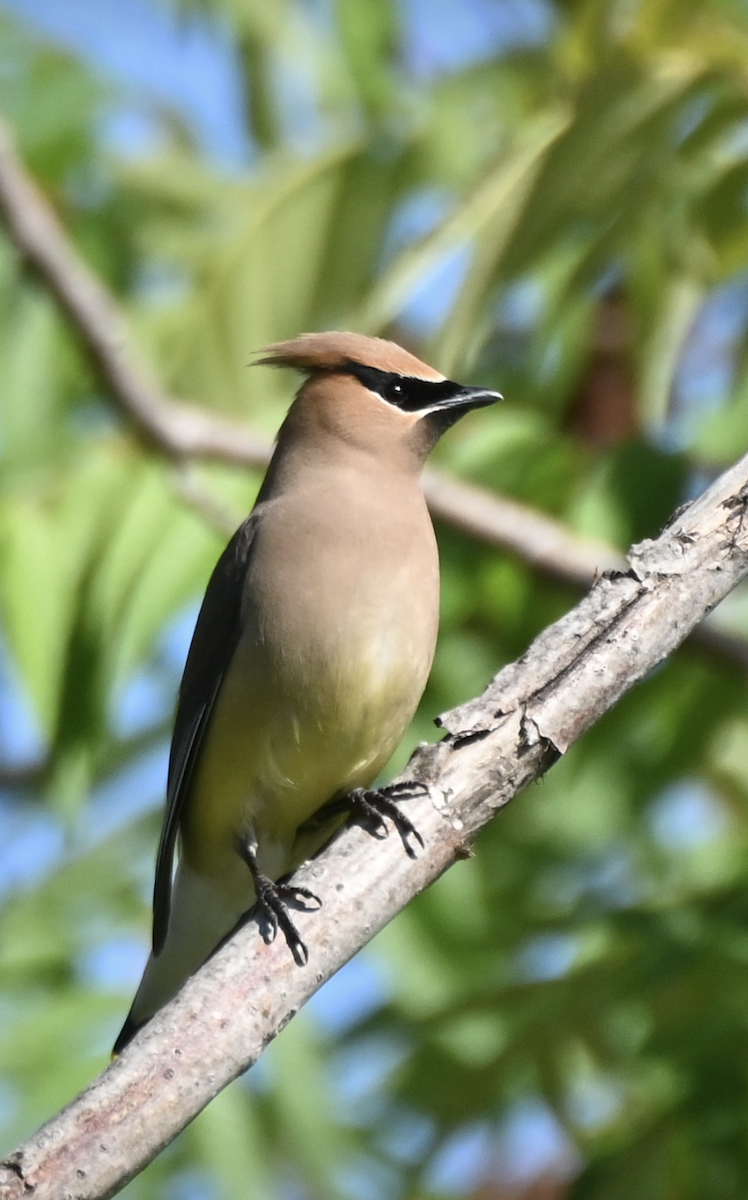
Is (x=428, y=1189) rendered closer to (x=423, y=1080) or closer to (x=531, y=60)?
(x=423, y=1080)

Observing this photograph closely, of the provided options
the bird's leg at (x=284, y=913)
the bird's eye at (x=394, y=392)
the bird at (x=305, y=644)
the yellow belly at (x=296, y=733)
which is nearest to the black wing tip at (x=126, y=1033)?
the bird at (x=305, y=644)

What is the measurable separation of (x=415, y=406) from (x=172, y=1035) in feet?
7.69

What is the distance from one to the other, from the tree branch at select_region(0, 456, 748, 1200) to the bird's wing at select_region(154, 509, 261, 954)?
119 centimetres

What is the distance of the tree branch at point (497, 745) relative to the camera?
11.0ft

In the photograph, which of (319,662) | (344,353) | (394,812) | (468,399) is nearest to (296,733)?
(319,662)

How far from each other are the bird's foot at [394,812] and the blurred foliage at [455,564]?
803 mm

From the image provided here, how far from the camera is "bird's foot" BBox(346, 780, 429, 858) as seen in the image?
3480mm

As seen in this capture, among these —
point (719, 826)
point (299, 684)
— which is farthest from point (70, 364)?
point (719, 826)

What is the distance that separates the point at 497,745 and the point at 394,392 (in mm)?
1844

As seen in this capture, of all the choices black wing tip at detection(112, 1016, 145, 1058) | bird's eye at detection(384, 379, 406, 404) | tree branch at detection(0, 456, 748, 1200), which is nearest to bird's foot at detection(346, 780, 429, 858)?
tree branch at detection(0, 456, 748, 1200)

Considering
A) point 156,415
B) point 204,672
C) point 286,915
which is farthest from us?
point 156,415

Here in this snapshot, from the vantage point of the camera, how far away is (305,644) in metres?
4.46

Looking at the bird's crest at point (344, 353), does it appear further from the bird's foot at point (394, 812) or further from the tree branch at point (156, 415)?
the bird's foot at point (394, 812)

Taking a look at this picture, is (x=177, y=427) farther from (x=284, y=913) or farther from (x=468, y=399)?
(x=284, y=913)
